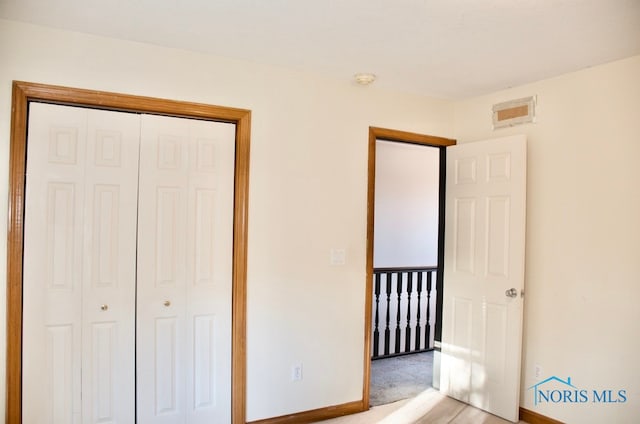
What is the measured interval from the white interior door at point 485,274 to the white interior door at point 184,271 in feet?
6.12

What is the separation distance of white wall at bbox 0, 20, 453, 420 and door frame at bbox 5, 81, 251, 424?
0.20 ft

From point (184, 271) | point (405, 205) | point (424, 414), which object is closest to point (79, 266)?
point (184, 271)

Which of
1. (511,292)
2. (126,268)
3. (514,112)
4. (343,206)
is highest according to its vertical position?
(514,112)

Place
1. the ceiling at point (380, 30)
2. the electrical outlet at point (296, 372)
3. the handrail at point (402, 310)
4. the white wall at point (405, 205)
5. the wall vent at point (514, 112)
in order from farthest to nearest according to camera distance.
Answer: the white wall at point (405, 205) < the handrail at point (402, 310) < the wall vent at point (514, 112) < the electrical outlet at point (296, 372) < the ceiling at point (380, 30)

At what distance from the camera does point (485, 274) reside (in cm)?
318

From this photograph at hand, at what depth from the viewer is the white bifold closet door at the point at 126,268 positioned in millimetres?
2266

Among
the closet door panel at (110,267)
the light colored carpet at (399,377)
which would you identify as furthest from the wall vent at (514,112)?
the closet door panel at (110,267)

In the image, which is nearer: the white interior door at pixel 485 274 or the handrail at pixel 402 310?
the white interior door at pixel 485 274

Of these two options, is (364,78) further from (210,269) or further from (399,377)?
(399,377)

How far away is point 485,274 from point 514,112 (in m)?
1.27

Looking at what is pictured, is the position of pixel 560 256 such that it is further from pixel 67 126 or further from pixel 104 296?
pixel 67 126

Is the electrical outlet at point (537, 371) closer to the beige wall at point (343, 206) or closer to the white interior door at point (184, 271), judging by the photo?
the beige wall at point (343, 206)

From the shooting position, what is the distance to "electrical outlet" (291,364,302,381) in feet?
9.48

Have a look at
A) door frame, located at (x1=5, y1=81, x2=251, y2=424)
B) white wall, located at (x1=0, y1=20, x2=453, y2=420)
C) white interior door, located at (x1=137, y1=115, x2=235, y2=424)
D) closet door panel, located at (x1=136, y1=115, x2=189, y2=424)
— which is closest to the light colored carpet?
white wall, located at (x1=0, y1=20, x2=453, y2=420)
